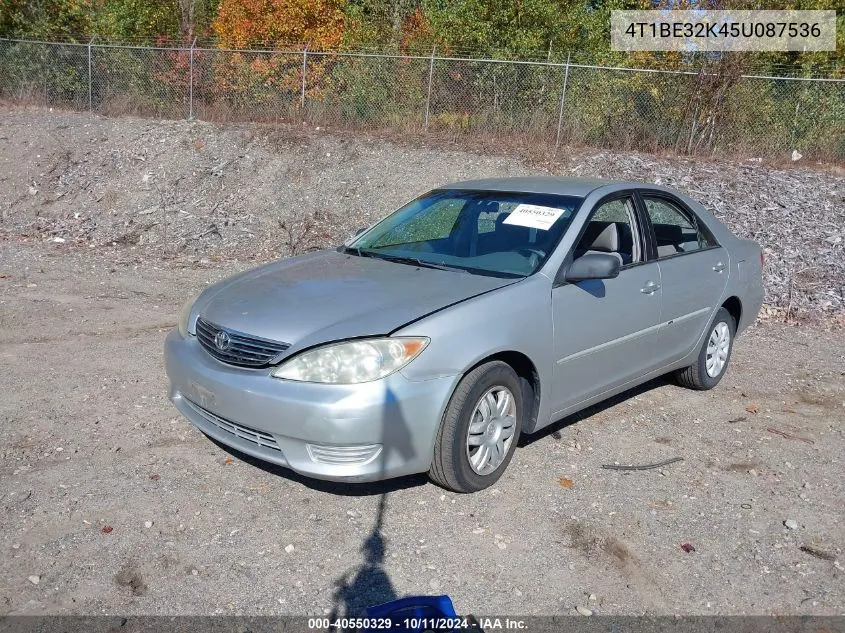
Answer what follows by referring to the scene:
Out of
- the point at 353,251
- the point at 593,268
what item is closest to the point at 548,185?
the point at 593,268

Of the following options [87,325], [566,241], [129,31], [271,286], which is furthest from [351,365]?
[129,31]

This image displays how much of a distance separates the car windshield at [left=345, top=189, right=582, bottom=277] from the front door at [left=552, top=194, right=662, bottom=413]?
0.23 m

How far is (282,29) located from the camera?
23781mm

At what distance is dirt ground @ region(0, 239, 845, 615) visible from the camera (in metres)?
3.44

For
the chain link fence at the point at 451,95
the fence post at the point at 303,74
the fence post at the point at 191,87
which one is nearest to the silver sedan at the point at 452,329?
the chain link fence at the point at 451,95

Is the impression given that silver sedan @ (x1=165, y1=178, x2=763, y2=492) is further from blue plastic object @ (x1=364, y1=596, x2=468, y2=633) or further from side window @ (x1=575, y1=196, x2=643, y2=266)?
blue plastic object @ (x1=364, y1=596, x2=468, y2=633)

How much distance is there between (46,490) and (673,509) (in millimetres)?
3319

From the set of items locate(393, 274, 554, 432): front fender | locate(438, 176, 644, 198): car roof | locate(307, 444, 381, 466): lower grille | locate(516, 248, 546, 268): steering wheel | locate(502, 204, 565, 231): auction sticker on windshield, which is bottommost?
locate(307, 444, 381, 466): lower grille

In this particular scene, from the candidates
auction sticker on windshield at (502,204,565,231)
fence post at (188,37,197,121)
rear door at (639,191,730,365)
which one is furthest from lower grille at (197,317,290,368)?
fence post at (188,37,197,121)

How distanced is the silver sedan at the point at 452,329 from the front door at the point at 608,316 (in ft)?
0.04

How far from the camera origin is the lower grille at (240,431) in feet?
12.9

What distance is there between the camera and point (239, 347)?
4027 mm

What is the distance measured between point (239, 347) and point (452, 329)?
1.08m

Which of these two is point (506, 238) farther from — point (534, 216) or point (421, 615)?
point (421, 615)
